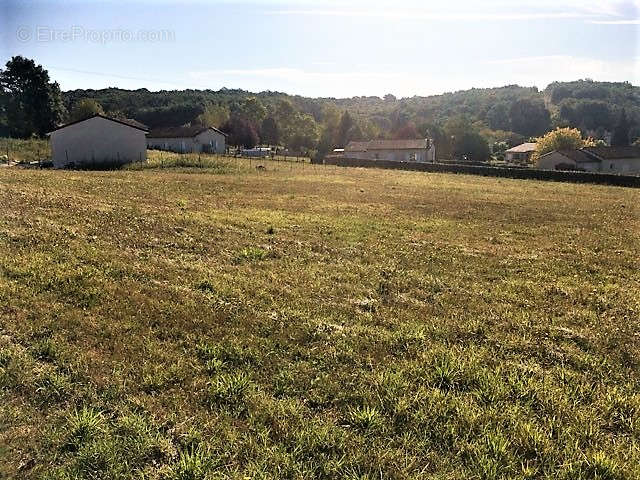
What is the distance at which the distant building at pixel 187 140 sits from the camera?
2291 inches

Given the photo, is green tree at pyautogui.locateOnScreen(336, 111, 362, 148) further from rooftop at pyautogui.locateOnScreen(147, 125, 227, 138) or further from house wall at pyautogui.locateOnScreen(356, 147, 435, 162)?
rooftop at pyautogui.locateOnScreen(147, 125, 227, 138)

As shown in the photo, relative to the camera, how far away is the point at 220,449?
3561 mm

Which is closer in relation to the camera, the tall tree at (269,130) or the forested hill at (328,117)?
the tall tree at (269,130)

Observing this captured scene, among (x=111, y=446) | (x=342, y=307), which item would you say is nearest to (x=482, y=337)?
(x=342, y=307)

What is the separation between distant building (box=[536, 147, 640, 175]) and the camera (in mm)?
58128

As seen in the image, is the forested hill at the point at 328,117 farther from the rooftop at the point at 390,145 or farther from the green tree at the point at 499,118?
the rooftop at the point at 390,145

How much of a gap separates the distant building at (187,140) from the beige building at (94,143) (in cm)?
2273

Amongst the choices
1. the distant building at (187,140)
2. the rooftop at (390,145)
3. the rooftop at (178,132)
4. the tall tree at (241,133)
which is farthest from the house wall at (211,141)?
the rooftop at (390,145)

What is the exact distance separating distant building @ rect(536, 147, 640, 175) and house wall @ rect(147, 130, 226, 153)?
43601 millimetres

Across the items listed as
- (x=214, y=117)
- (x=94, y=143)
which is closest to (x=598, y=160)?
(x=94, y=143)

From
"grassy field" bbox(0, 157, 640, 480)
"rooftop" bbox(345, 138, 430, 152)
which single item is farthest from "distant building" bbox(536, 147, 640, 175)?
"grassy field" bbox(0, 157, 640, 480)

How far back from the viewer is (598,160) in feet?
192

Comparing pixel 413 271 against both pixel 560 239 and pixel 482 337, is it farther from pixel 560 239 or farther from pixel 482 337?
pixel 560 239

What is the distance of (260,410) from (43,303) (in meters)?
3.44
